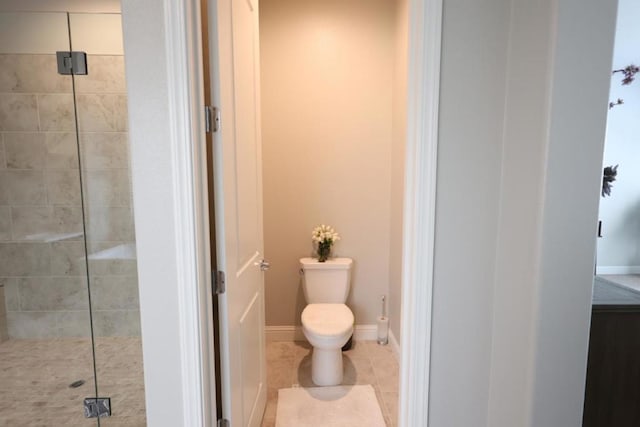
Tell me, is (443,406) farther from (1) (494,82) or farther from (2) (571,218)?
(1) (494,82)

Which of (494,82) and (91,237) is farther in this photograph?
(91,237)

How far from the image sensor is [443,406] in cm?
120

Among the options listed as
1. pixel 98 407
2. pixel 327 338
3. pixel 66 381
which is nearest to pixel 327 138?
pixel 327 338

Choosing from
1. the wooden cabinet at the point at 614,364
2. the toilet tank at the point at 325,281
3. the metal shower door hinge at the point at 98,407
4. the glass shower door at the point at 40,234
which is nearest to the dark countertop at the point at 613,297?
the wooden cabinet at the point at 614,364

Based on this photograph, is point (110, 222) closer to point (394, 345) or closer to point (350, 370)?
point (350, 370)

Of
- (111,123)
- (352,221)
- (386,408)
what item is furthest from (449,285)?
(111,123)

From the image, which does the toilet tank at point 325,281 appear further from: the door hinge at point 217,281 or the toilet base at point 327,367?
the door hinge at point 217,281

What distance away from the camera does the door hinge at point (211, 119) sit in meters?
1.15

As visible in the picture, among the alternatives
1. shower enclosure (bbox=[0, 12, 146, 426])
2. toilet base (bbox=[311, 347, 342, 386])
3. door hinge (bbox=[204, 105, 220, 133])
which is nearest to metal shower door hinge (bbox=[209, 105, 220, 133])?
door hinge (bbox=[204, 105, 220, 133])

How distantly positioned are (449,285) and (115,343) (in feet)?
6.13

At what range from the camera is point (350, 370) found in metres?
2.40

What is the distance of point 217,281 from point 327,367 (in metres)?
1.32

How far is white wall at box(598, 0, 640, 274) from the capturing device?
3539 millimetres

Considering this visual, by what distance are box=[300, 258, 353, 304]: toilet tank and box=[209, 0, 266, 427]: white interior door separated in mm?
787
